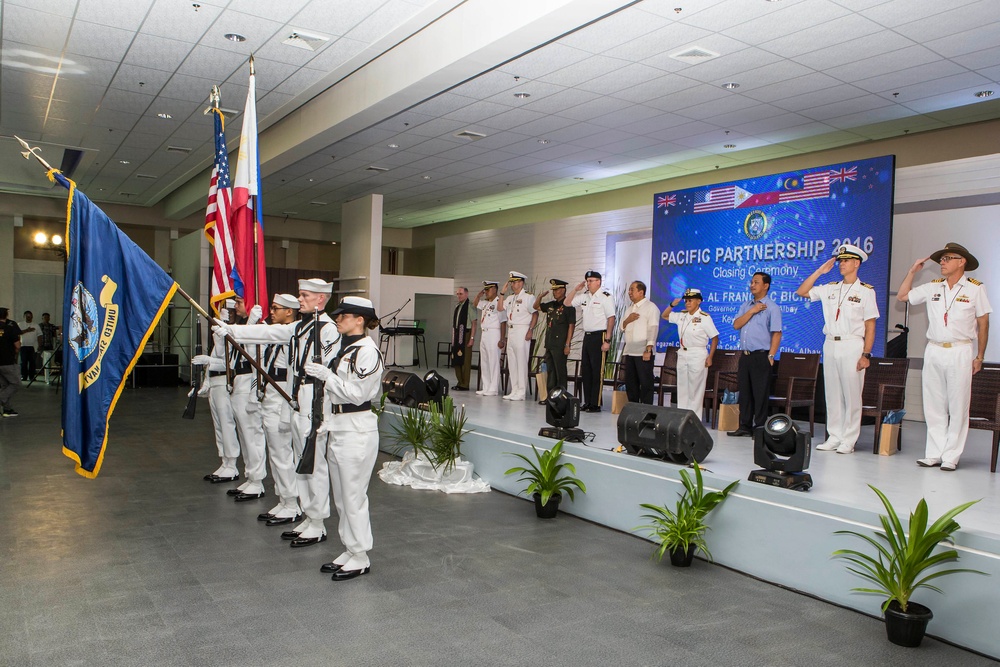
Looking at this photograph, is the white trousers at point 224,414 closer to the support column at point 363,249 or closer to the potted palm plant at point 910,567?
the potted palm plant at point 910,567

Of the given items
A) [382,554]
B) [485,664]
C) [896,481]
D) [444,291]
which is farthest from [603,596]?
[444,291]

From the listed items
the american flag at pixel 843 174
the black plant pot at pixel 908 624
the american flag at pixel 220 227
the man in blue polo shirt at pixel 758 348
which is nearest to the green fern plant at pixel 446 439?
the american flag at pixel 220 227

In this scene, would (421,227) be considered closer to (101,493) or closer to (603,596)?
(101,493)

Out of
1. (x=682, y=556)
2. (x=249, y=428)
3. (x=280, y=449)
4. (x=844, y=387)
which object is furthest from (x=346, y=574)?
(x=844, y=387)

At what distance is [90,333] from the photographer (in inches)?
165

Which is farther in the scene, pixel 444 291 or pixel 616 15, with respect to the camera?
pixel 444 291

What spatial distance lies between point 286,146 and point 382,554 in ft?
24.1

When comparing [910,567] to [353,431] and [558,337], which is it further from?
[558,337]

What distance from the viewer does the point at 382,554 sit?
4.82m

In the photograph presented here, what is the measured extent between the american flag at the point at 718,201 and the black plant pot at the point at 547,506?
5.64 metres

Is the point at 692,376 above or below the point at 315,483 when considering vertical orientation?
above

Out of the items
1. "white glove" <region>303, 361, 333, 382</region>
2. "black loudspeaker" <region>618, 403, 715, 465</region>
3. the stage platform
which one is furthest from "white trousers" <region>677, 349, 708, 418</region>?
"white glove" <region>303, 361, 333, 382</region>

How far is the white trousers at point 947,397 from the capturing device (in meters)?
5.65

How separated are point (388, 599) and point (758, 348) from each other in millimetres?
4631
